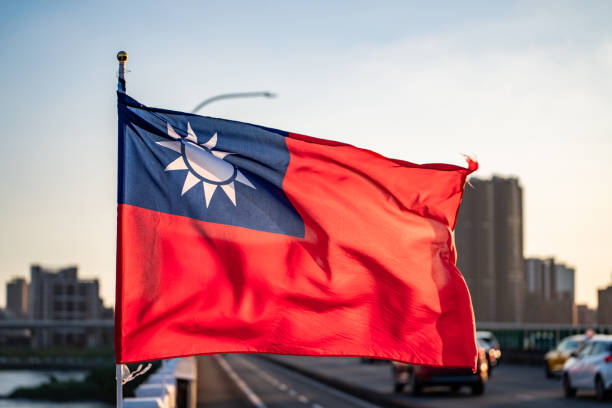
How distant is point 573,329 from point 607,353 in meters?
36.8

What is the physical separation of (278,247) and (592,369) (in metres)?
21.8

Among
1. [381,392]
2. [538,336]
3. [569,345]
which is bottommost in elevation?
[538,336]

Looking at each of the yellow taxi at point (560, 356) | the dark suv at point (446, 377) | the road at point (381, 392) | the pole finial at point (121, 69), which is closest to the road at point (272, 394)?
the road at point (381, 392)

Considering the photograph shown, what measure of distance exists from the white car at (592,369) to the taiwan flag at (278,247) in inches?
804

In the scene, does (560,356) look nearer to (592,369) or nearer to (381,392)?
(381,392)

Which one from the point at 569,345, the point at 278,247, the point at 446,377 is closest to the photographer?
the point at 278,247

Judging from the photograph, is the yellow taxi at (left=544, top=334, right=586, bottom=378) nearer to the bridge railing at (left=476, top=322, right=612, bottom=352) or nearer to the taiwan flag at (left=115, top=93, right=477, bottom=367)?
the bridge railing at (left=476, top=322, right=612, bottom=352)

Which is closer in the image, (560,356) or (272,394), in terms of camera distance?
(272,394)

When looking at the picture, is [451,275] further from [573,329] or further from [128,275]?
[573,329]

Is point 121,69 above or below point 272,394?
above

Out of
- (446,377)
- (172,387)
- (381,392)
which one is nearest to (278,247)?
(172,387)

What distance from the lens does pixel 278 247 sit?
6.93 meters

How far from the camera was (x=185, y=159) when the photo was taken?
261 inches

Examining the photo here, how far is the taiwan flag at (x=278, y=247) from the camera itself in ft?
21.2
